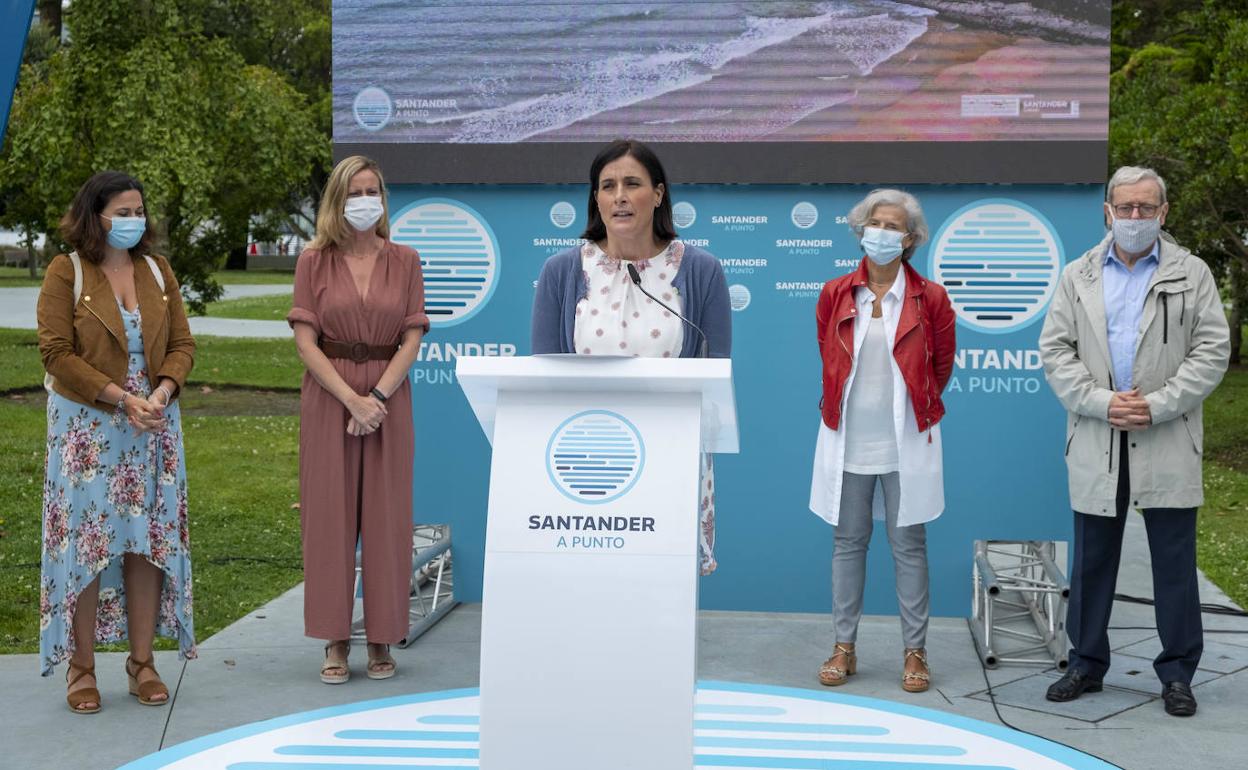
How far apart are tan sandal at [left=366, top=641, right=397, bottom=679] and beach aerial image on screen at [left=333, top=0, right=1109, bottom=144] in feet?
7.50

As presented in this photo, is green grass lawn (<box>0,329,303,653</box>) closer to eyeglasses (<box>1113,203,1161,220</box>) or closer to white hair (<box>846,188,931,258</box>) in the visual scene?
white hair (<box>846,188,931,258</box>)

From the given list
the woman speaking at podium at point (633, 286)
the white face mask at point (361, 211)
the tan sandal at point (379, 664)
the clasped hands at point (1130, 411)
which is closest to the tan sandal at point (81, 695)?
the tan sandal at point (379, 664)

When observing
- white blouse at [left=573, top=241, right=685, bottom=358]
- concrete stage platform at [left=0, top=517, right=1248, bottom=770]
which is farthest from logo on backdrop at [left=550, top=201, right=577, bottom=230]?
white blouse at [left=573, top=241, right=685, bottom=358]

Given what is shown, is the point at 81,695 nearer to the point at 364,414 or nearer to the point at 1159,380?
the point at 364,414

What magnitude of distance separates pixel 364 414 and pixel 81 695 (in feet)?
4.59

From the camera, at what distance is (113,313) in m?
4.97

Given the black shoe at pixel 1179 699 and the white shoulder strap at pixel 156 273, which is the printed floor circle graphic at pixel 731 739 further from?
the white shoulder strap at pixel 156 273

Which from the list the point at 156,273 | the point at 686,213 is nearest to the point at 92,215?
the point at 156,273

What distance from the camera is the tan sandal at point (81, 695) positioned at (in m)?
4.95

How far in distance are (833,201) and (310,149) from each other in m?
10.00

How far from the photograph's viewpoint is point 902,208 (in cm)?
521

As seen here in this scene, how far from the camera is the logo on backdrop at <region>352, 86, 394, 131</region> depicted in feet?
20.7

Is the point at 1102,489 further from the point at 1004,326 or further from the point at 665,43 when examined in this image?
the point at 665,43

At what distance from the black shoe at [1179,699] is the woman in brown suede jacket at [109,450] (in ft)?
11.7
